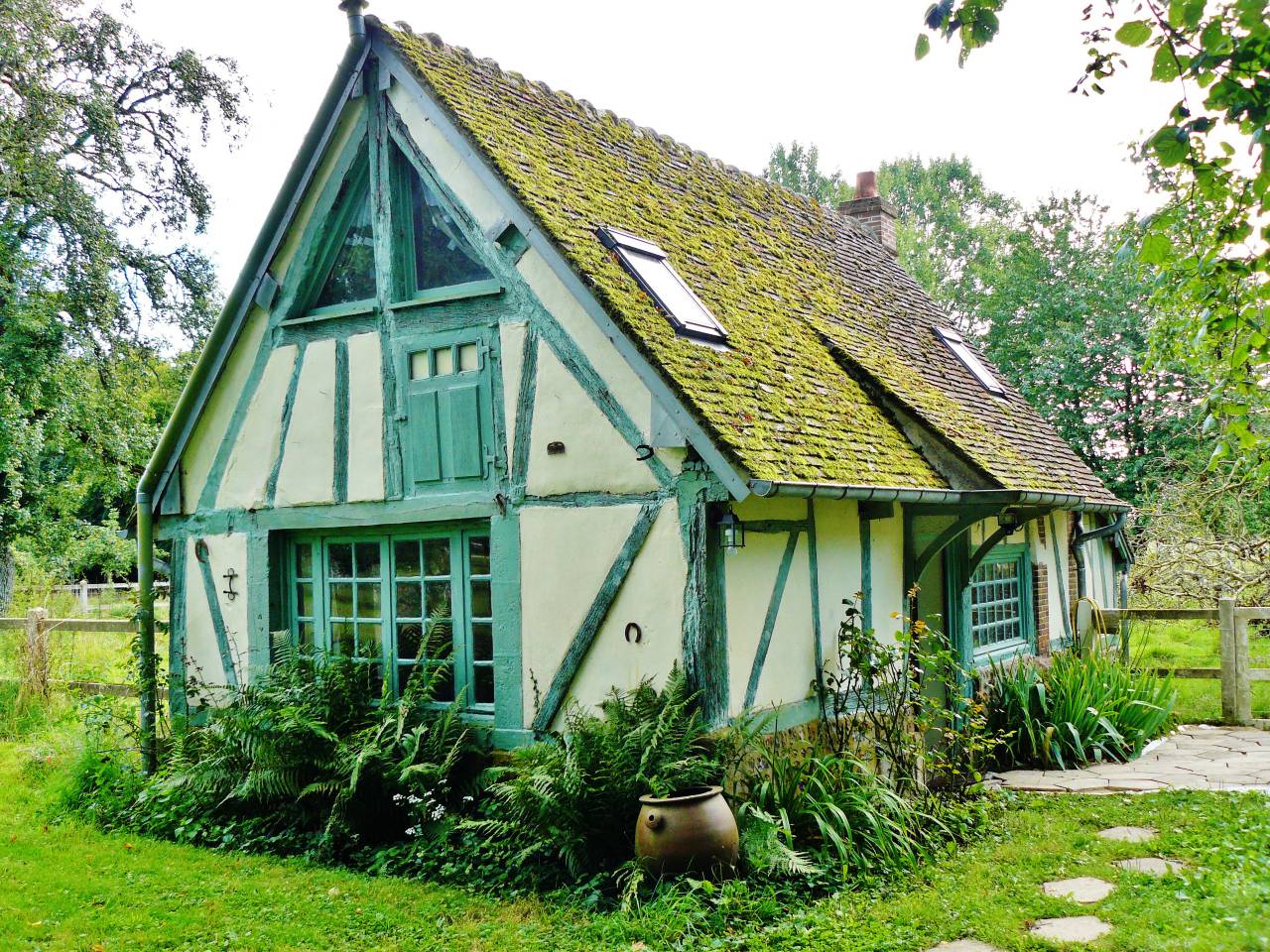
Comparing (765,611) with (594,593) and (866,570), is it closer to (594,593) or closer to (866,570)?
(594,593)

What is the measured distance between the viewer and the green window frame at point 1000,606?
959cm

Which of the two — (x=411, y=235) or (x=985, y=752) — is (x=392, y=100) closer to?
(x=411, y=235)

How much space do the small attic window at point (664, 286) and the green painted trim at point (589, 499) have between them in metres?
1.19

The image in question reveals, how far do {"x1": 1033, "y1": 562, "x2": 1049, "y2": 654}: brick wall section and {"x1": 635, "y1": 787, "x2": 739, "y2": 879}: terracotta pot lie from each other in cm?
646

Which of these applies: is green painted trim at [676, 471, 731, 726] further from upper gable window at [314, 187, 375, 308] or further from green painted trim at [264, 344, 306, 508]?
green painted trim at [264, 344, 306, 508]

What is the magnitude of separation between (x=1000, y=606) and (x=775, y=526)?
4678 millimetres

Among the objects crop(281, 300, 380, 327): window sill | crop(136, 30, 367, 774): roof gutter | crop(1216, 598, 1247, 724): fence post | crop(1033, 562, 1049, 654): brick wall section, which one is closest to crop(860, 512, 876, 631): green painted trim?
crop(1033, 562, 1049, 654): brick wall section

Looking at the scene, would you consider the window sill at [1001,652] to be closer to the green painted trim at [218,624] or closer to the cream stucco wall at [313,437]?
the cream stucco wall at [313,437]

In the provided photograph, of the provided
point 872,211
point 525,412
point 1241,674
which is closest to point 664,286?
point 525,412

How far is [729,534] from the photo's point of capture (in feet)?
19.7

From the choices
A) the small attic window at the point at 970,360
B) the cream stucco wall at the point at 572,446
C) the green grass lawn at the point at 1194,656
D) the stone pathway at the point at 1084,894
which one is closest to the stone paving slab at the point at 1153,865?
the stone pathway at the point at 1084,894

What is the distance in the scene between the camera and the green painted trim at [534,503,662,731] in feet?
20.9

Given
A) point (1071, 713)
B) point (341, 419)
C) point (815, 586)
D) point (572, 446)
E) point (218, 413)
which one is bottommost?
point (1071, 713)

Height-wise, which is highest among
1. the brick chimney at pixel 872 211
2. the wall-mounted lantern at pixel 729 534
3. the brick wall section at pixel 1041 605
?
the brick chimney at pixel 872 211
